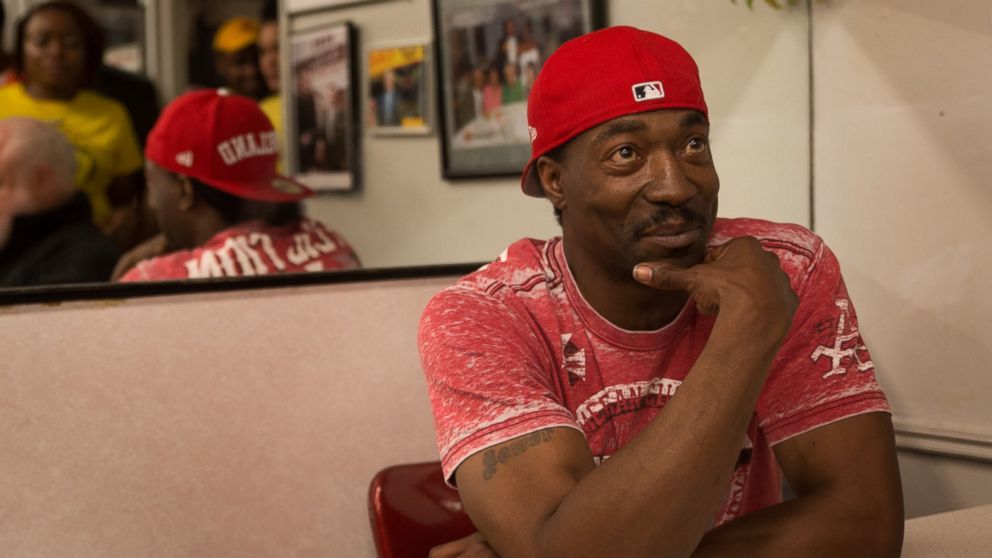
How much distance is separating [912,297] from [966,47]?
481 mm

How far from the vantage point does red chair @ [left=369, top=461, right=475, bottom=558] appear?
5.35ft

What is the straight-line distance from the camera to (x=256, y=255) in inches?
89.0

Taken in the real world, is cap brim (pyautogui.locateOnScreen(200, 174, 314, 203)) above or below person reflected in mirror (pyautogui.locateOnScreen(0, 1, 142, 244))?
below

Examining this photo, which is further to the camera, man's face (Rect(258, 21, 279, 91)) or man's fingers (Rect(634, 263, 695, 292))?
man's face (Rect(258, 21, 279, 91))

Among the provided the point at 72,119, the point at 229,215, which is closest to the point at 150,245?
the point at 229,215

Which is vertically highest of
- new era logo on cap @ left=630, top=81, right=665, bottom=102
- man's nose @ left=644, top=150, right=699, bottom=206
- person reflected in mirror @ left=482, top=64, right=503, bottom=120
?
person reflected in mirror @ left=482, top=64, right=503, bottom=120

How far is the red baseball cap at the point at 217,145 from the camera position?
245 centimetres

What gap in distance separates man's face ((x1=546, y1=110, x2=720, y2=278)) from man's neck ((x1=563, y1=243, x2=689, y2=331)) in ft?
0.08

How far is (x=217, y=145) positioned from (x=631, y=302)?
1333 mm

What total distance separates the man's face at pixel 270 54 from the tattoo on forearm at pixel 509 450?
7.56 ft

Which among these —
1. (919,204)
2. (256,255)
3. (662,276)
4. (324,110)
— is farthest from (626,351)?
(324,110)

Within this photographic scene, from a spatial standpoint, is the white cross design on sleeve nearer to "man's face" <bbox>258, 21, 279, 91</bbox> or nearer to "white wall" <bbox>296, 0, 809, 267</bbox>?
"white wall" <bbox>296, 0, 809, 267</bbox>

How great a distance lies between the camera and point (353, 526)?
208 centimetres

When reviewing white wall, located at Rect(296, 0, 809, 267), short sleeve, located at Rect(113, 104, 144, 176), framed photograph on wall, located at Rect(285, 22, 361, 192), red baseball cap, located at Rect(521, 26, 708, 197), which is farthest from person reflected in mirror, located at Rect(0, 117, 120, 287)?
red baseball cap, located at Rect(521, 26, 708, 197)
